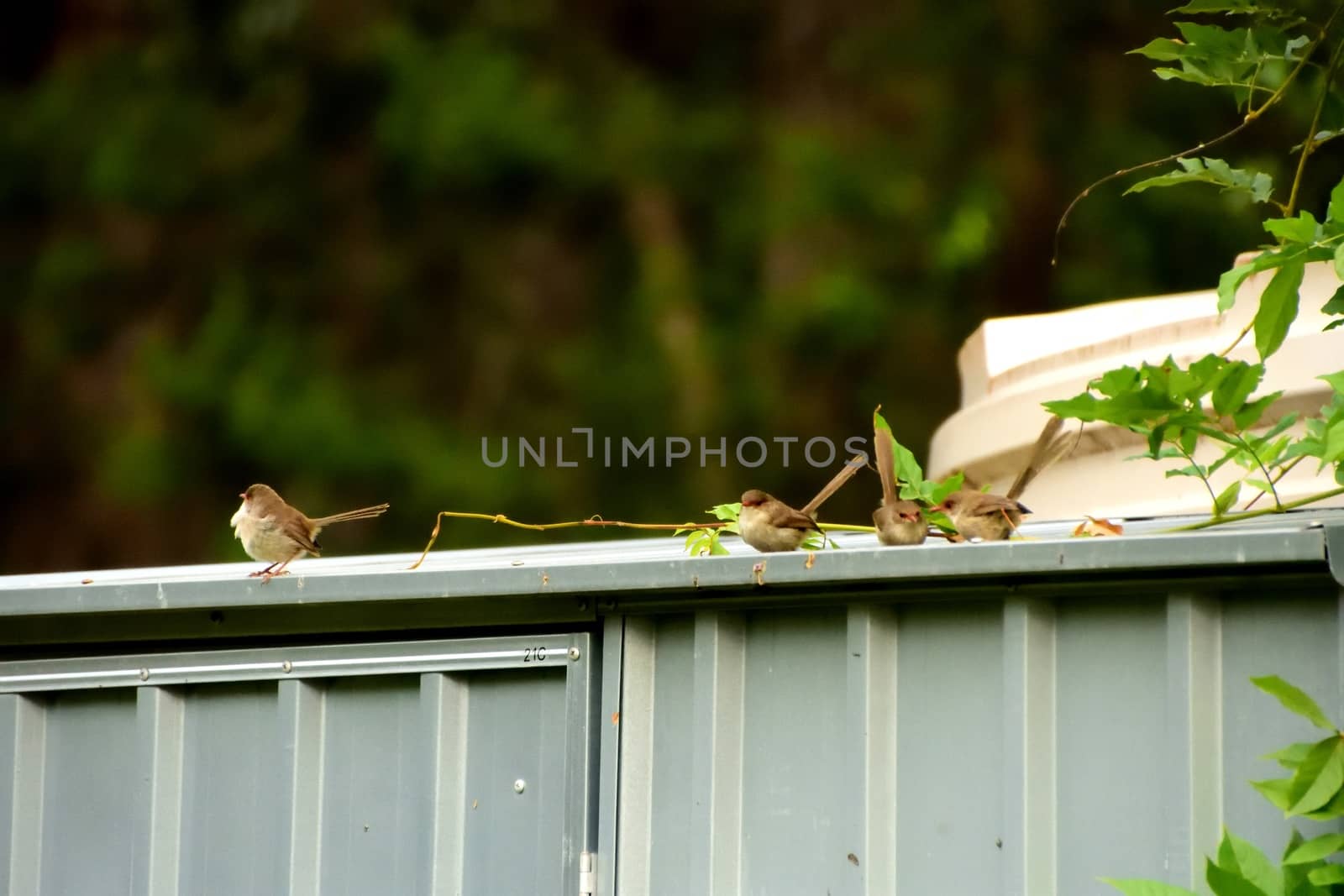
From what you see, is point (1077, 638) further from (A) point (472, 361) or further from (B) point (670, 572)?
(A) point (472, 361)

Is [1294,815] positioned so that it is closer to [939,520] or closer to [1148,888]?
[1148,888]

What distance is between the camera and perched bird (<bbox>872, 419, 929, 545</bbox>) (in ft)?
13.1

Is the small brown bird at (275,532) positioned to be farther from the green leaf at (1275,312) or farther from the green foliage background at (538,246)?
the green foliage background at (538,246)

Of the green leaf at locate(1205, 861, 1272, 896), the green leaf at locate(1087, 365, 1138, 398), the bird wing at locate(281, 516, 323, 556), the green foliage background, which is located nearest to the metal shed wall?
the green leaf at locate(1205, 861, 1272, 896)

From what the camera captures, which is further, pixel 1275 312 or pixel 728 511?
pixel 728 511

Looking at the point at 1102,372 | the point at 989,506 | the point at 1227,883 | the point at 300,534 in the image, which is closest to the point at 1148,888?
Answer: the point at 1227,883

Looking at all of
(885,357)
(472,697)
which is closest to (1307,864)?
(472,697)

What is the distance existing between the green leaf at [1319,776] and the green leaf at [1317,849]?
67 mm

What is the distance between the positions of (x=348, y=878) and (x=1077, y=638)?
1.64 metres

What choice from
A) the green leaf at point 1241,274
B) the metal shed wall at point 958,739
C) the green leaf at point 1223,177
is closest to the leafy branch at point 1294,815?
the metal shed wall at point 958,739

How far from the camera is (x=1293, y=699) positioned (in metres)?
2.76

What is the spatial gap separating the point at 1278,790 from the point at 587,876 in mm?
1410

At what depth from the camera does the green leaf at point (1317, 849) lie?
2.77 meters

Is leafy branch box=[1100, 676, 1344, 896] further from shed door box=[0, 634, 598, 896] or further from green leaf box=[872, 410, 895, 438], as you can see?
shed door box=[0, 634, 598, 896]
